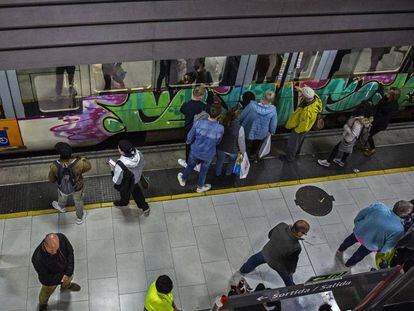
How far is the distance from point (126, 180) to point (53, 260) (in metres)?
1.79

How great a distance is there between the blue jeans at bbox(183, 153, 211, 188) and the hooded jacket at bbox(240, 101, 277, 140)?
1.05 meters

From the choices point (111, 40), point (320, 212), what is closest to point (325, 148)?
point (320, 212)

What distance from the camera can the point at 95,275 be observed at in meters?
6.84

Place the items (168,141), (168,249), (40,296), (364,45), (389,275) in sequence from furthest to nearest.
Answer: (168,141) < (168,249) < (40,296) < (389,275) < (364,45)

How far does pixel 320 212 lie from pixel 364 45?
477 centimetres

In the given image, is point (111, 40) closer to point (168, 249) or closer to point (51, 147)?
point (168, 249)

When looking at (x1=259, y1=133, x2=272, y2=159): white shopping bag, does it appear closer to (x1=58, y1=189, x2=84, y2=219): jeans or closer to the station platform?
the station platform

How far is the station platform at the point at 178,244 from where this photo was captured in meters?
6.66

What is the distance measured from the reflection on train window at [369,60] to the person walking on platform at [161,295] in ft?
18.6

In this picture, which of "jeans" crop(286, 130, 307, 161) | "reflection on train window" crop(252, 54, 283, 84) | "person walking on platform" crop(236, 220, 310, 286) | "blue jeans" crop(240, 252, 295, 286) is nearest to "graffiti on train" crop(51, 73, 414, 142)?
"reflection on train window" crop(252, 54, 283, 84)

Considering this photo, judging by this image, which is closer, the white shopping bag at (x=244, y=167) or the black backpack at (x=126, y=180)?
the black backpack at (x=126, y=180)

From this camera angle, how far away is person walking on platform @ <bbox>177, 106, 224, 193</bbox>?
280 inches

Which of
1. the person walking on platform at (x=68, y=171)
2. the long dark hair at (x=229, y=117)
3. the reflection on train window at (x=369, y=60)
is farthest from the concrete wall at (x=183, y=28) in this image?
the reflection on train window at (x=369, y=60)

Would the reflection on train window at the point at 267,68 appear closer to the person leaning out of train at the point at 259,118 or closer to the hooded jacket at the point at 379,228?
the person leaning out of train at the point at 259,118
